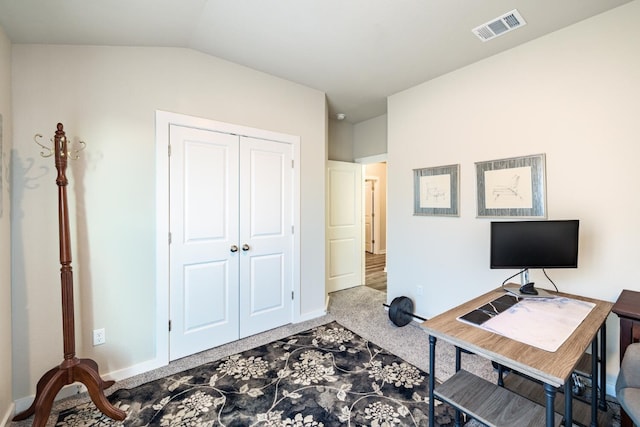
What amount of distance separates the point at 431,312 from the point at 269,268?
1858 millimetres

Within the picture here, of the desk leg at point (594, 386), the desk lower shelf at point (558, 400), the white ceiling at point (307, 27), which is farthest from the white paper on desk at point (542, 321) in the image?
the white ceiling at point (307, 27)

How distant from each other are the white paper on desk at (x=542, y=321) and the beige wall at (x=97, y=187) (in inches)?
100

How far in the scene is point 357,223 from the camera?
15.2 ft

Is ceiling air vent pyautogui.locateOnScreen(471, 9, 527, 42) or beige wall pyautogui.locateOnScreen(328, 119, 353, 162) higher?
ceiling air vent pyautogui.locateOnScreen(471, 9, 527, 42)

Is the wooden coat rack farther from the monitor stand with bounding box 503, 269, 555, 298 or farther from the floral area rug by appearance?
the monitor stand with bounding box 503, 269, 555, 298

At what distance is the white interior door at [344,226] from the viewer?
4305 mm

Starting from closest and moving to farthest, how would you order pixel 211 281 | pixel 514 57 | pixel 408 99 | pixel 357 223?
1. pixel 514 57
2. pixel 211 281
3. pixel 408 99
4. pixel 357 223

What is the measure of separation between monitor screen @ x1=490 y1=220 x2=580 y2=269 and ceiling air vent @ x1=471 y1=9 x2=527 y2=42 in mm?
1483

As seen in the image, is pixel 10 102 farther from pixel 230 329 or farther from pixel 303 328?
pixel 303 328

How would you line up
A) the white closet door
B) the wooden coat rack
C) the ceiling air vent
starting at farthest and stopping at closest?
the white closet door
the ceiling air vent
the wooden coat rack

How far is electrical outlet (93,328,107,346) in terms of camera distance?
Result: 2100 mm

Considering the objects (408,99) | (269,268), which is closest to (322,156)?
(408,99)

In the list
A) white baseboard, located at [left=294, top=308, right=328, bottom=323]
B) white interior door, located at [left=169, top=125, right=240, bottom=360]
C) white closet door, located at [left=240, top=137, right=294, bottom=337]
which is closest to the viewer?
white interior door, located at [left=169, top=125, right=240, bottom=360]

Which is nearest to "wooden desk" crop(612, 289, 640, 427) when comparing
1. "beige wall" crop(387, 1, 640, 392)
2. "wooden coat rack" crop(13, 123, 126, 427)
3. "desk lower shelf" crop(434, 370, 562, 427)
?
"beige wall" crop(387, 1, 640, 392)
